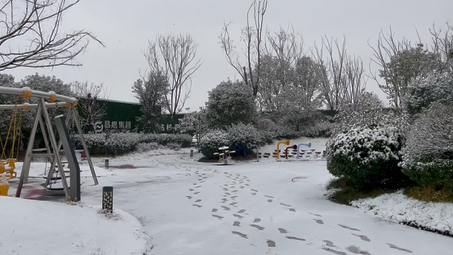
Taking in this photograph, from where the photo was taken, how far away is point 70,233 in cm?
475

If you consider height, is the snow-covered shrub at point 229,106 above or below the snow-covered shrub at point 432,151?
above

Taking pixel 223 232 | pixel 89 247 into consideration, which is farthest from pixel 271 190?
pixel 89 247

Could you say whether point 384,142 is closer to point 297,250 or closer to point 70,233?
point 297,250

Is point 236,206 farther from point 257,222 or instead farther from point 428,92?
point 428,92

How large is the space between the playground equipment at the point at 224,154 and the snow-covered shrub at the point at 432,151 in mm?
12000

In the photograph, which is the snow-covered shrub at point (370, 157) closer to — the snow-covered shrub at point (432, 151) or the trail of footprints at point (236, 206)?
the snow-covered shrub at point (432, 151)

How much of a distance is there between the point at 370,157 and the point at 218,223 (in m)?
3.80

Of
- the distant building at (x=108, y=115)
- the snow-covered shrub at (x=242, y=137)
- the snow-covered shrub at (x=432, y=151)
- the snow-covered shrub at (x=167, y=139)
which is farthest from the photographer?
the snow-covered shrub at (x=167, y=139)

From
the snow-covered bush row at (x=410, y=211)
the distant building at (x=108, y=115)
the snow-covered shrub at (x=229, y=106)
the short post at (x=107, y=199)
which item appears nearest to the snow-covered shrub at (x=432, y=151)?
the snow-covered bush row at (x=410, y=211)

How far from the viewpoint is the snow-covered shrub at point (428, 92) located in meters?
11.1

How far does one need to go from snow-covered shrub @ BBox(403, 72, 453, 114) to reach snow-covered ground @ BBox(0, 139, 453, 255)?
13.9ft

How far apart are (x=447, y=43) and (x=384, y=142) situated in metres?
→ 17.1

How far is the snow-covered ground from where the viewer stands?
4.70 metres

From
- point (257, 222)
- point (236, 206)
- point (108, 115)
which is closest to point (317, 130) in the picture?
point (108, 115)
